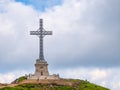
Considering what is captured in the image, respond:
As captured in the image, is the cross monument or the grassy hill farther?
the cross monument

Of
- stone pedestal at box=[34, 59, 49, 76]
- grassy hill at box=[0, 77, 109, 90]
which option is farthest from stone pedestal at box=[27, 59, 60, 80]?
grassy hill at box=[0, 77, 109, 90]

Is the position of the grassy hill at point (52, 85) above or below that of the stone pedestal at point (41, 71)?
below

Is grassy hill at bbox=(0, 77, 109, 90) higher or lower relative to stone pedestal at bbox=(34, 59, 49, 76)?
lower

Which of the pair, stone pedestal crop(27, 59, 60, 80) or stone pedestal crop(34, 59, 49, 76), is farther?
stone pedestal crop(34, 59, 49, 76)

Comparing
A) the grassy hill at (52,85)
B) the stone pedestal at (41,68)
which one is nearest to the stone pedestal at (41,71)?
the stone pedestal at (41,68)

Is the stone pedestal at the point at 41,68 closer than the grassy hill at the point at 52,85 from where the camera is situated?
No

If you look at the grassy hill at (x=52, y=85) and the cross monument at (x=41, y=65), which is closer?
the grassy hill at (x=52, y=85)

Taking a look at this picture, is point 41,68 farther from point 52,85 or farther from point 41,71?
point 52,85

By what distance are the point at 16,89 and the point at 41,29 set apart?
28.1 m

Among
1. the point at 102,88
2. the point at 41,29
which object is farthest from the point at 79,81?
the point at 41,29

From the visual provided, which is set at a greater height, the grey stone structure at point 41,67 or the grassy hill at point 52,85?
the grey stone structure at point 41,67

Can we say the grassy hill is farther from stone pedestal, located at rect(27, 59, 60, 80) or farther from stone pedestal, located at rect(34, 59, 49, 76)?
stone pedestal, located at rect(34, 59, 49, 76)

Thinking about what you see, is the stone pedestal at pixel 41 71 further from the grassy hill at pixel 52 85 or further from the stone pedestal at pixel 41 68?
the grassy hill at pixel 52 85

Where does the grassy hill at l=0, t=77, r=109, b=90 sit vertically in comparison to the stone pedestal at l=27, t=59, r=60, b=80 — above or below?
below
